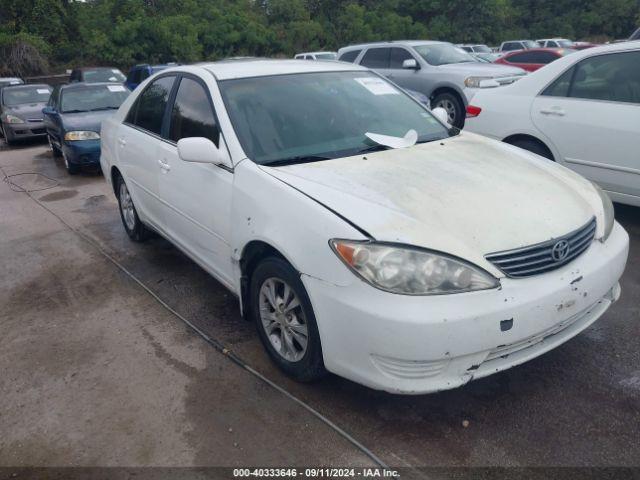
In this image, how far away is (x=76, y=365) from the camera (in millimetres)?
3316

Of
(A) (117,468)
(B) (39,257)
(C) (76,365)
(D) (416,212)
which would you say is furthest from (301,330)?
(B) (39,257)

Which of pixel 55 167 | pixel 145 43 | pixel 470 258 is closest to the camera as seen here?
pixel 470 258

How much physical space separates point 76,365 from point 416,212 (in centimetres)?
225

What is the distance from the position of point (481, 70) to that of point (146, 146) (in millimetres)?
7101

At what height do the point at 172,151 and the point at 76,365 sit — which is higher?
the point at 172,151

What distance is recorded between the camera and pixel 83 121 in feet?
29.3

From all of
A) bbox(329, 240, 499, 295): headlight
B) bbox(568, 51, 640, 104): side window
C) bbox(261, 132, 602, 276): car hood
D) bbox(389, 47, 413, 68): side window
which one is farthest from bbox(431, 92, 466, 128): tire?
bbox(329, 240, 499, 295): headlight

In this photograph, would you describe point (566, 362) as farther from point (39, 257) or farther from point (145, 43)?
point (145, 43)

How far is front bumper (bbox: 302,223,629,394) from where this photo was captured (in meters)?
2.30

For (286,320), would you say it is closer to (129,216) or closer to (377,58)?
(129,216)

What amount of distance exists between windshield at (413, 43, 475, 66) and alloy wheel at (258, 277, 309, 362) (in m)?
8.52

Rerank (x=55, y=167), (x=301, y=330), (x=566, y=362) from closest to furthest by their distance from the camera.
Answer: (x=301, y=330) < (x=566, y=362) < (x=55, y=167)

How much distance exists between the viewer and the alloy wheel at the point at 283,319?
2.81 metres

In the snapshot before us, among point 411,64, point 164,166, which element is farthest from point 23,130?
point 164,166
